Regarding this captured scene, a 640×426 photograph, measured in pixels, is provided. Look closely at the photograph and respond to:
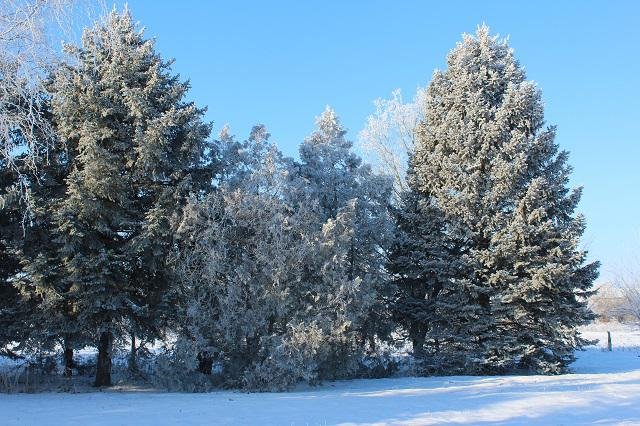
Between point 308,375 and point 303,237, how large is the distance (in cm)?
356

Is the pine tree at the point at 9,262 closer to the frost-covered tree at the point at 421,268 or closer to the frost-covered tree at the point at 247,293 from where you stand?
the frost-covered tree at the point at 247,293

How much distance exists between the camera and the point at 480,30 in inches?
788

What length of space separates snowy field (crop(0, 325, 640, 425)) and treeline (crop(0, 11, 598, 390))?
1877mm

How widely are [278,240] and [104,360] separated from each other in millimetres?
6014

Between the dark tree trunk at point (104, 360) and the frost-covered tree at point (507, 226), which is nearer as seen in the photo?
the dark tree trunk at point (104, 360)

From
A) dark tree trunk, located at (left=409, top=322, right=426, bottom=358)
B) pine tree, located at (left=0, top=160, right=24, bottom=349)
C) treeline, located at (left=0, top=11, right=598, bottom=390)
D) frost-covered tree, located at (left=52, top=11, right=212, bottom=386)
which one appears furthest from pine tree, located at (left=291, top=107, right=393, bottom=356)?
pine tree, located at (left=0, top=160, right=24, bottom=349)

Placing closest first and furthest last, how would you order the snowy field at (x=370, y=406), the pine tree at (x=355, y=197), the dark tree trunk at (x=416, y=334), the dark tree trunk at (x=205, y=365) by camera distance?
1. the snowy field at (x=370, y=406)
2. the dark tree trunk at (x=205, y=365)
3. the pine tree at (x=355, y=197)
4. the dark tree trunk at (x=416, y=334)

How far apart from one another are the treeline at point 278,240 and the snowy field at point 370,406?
6.16 feet

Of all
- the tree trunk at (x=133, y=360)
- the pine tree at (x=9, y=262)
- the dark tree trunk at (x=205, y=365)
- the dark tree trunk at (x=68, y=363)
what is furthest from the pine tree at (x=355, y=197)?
the dark tree trunk at (x=68, y=363)

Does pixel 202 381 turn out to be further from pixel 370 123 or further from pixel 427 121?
pixel 370 123

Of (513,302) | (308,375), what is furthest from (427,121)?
(308,375)

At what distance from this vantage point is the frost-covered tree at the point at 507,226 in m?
16.7

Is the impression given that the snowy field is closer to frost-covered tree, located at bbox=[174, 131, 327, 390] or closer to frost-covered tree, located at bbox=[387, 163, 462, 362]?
frost-covered tree, located at bbox=[174, 131, 327, 390]

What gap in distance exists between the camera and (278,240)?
14117mm
